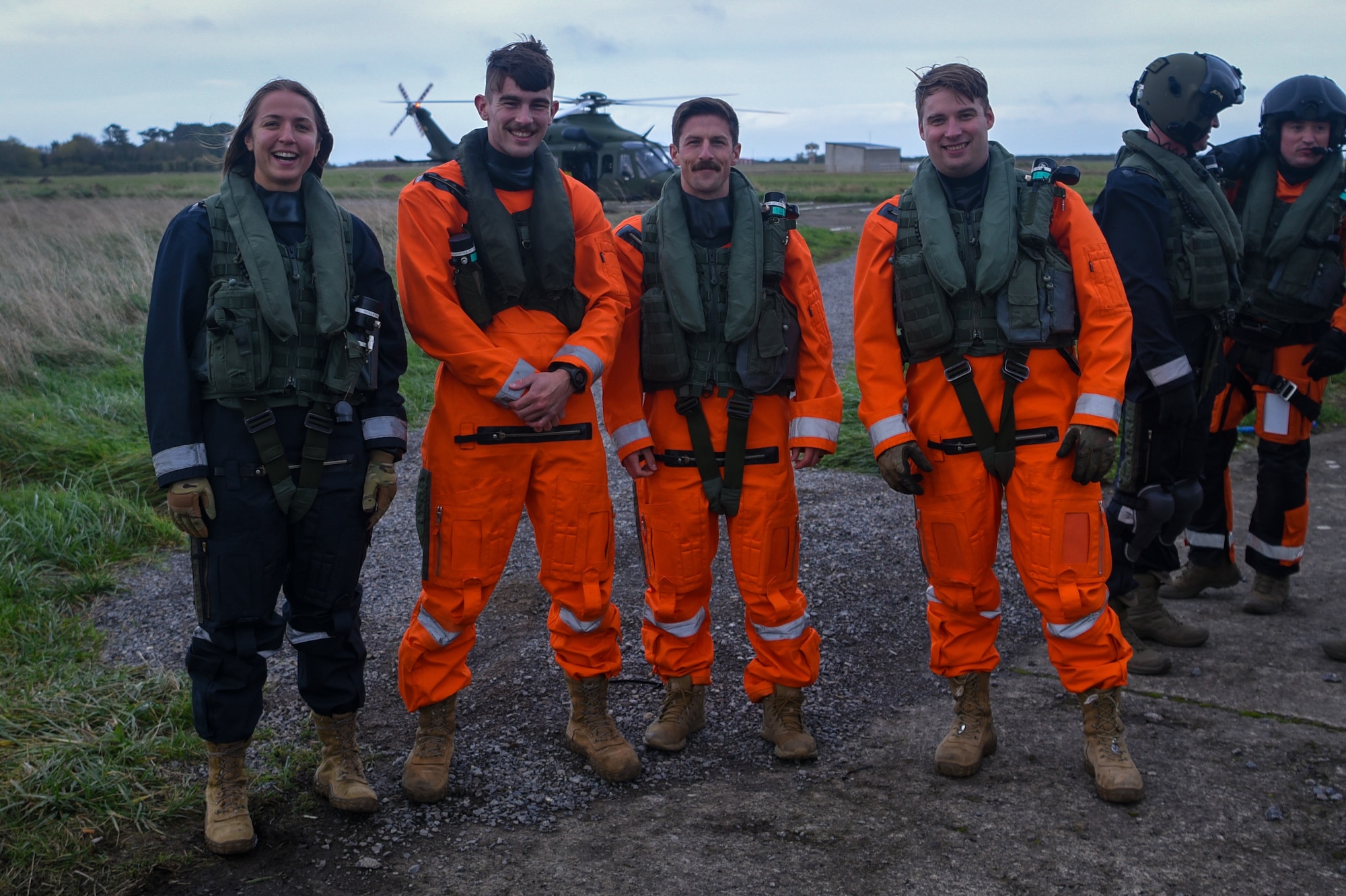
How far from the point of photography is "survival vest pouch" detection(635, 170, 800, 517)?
3814 mm

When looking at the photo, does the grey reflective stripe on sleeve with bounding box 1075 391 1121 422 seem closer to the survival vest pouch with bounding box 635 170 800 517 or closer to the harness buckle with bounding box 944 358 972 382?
the harness buckle with bounding box 944 358 972 382

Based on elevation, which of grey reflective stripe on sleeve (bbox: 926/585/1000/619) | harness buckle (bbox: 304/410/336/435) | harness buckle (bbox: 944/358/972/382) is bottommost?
grey reflective stripe on sleeve (bbox: 926/585/1000/619)

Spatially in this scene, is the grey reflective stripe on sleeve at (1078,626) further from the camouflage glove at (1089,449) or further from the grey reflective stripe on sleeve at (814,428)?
the grey reflective stripe on sleeve at (814,428)

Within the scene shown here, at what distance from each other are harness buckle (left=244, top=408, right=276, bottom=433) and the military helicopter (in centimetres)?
2147

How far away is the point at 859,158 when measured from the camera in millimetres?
100625

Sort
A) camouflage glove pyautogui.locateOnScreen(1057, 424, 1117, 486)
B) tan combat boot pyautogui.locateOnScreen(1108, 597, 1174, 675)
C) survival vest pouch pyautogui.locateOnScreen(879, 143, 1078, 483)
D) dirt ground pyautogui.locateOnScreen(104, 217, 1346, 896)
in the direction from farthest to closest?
1. tan combat boot pyautogui.locateOnScreen(1108, 597, 1174, 675)
2. survival vest pouch pyautogui.locateOnScreen(879, 143, 1078, 483)
3. camouflage glove pyautogui.locateOnScreen(1057, 424, 1117, 486)
4. dirt ground pyautogui.locateOnScreen(104, 217, 1346, 896)

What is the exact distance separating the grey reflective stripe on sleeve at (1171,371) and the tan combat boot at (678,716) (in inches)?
90.0

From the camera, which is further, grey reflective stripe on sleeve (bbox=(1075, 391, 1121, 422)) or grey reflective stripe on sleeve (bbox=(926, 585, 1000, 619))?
grey reflective stripe on sleeve (bbox=(926, 585, 1000, 619))

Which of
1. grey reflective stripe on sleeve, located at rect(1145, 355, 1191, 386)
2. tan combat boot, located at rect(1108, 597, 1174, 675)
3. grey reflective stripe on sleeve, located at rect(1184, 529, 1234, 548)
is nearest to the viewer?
grey reflective stripe on sleeve, located at rect(1145, 355, 1191, 386)

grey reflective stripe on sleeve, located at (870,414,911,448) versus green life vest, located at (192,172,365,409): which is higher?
green life vest, located at (192,172,365,409)

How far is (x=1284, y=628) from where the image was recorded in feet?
16.7

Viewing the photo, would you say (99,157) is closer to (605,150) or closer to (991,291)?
(605,150)

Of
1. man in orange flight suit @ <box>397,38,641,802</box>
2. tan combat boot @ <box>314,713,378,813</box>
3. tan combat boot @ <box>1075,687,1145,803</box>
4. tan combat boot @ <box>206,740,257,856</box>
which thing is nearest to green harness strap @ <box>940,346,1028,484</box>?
tan combat boot @ <box>1075,687,1145,803</box>

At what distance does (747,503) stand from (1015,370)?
3.48 feet
